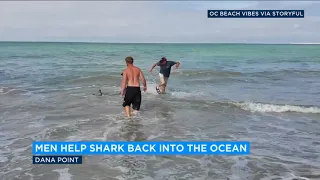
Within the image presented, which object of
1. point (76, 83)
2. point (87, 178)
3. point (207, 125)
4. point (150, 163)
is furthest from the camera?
point (76, 83)

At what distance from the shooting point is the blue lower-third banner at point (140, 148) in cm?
683

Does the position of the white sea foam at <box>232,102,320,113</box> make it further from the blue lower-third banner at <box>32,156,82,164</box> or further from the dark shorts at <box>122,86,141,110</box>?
the blue lower-third banner at <box>32,156,82,164</box>

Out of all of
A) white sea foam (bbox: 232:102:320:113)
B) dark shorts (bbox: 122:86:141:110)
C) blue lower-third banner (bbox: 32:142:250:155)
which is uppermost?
dark shorts (bbox: 122:86:141:110)

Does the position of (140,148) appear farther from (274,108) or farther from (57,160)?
(274,108)

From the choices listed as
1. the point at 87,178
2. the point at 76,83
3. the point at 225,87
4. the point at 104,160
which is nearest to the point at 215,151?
the point at 104,160

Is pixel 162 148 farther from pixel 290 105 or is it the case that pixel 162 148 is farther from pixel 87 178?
pixel 290 105

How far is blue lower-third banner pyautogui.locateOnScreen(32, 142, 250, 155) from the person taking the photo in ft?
22.4

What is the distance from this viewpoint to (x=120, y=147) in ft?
23.2

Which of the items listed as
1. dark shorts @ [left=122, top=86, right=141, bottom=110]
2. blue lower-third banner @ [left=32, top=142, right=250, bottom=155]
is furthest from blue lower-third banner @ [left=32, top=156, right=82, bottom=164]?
dark shorts @ [left=122, top=86, right=141, bottom=110]

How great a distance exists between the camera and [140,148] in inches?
279

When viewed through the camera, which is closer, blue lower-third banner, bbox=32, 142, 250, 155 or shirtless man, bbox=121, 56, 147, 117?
blue lower-third banner, bbox=32, 142, 250, 155

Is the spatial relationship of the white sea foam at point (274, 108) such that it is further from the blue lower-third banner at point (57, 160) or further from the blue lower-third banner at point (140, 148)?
the blue lower-third banner at point (57, 160)

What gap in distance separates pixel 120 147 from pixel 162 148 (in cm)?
85

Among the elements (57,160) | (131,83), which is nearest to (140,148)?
(57,160)
